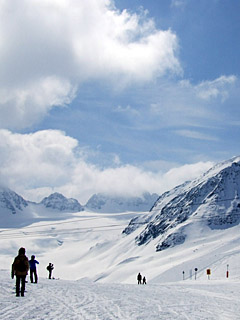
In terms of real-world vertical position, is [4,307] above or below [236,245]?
below

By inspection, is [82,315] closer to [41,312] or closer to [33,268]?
[41,312]

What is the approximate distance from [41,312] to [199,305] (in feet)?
21.1

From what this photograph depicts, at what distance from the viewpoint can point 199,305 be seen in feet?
50.0

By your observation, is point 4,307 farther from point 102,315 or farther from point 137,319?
point 137,319

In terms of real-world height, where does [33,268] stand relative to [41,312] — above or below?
above

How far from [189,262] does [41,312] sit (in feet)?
465

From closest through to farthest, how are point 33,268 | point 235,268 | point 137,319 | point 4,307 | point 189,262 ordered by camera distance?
point 137,319
point 4,307
point 33,268
point 235,268
point 189,262

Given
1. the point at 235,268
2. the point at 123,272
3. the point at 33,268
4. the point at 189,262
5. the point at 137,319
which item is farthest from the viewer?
the point at 123,272

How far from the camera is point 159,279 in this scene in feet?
424

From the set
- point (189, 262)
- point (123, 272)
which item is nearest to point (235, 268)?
point (189, 262)

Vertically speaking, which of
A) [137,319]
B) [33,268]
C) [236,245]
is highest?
[236,245]

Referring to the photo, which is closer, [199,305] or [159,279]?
[199,305]

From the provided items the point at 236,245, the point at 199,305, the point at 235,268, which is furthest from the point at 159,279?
the point at 199,305

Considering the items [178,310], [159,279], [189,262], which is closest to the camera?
[178,310]
